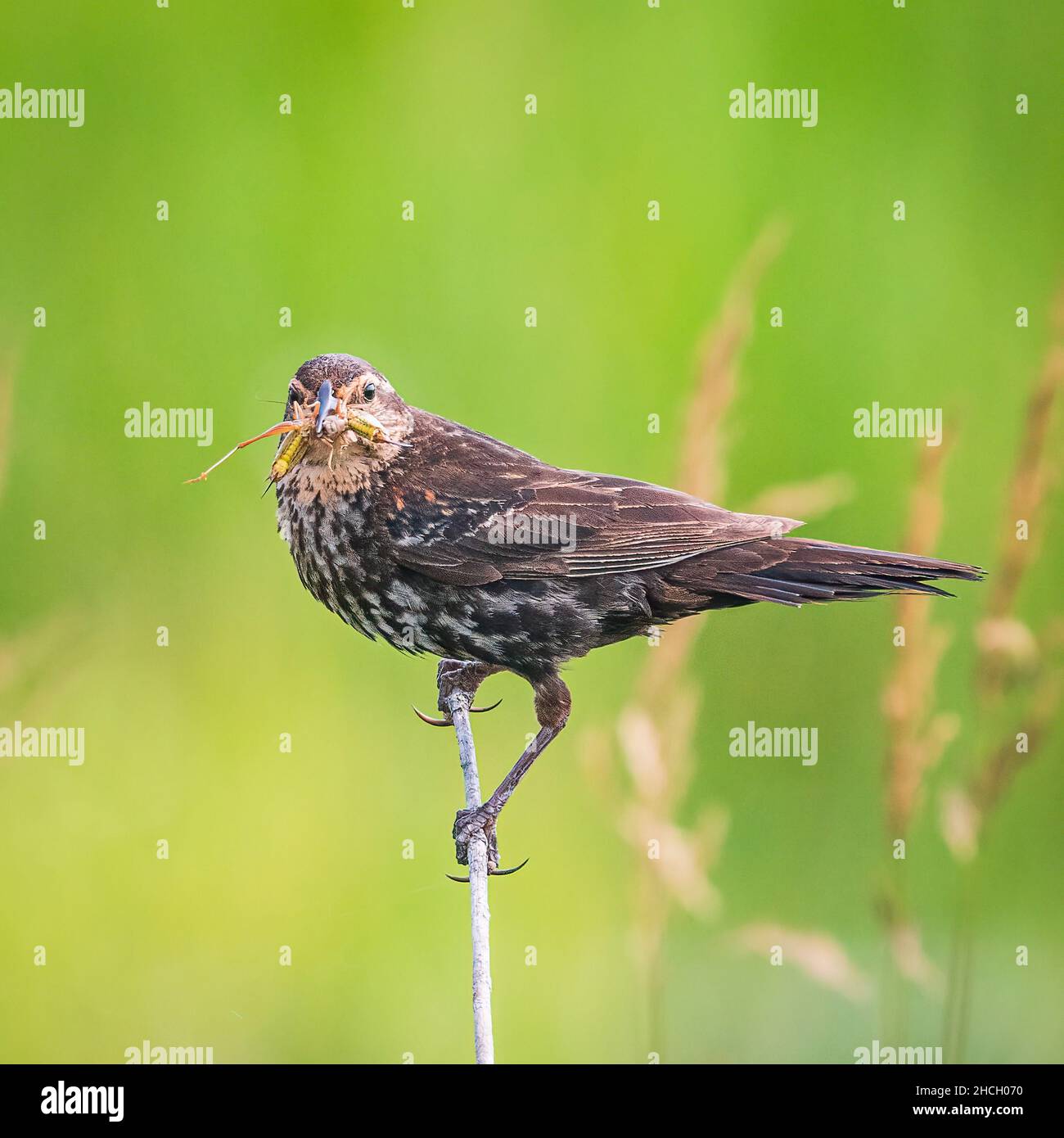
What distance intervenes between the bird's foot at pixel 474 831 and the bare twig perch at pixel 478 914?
0.9 inches

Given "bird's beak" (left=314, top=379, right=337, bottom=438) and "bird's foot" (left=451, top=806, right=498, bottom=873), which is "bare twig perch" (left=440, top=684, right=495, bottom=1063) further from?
"bird's beak" (left=314, top=379, right=337, bottom=438)

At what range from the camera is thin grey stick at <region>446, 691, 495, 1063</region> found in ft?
11.0

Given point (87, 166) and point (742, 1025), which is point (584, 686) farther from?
point (87, 166)

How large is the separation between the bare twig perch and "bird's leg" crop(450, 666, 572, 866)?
1.6 inches

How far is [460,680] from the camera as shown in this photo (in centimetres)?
476

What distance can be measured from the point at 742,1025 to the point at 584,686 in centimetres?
137

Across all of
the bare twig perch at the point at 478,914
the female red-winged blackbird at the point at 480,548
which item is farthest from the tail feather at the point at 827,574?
the bare twig perch at the point at 478,914

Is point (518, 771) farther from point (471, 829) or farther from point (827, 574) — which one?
point (827, 574)

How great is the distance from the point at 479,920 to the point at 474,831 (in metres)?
0.78

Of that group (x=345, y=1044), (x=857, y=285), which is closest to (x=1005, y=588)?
(x=857, y=285)

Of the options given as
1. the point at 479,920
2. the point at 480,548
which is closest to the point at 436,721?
the point at 480,548

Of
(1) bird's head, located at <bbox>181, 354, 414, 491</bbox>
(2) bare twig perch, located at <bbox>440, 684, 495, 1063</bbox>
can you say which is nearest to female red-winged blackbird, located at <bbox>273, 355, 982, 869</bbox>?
(1) bird's head, located at <bbox>181, 354, 414, 491</bbox>

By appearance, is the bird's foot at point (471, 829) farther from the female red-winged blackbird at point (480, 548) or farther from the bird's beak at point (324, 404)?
the bird's beak at point (324, 404)

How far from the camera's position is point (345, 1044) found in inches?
204
